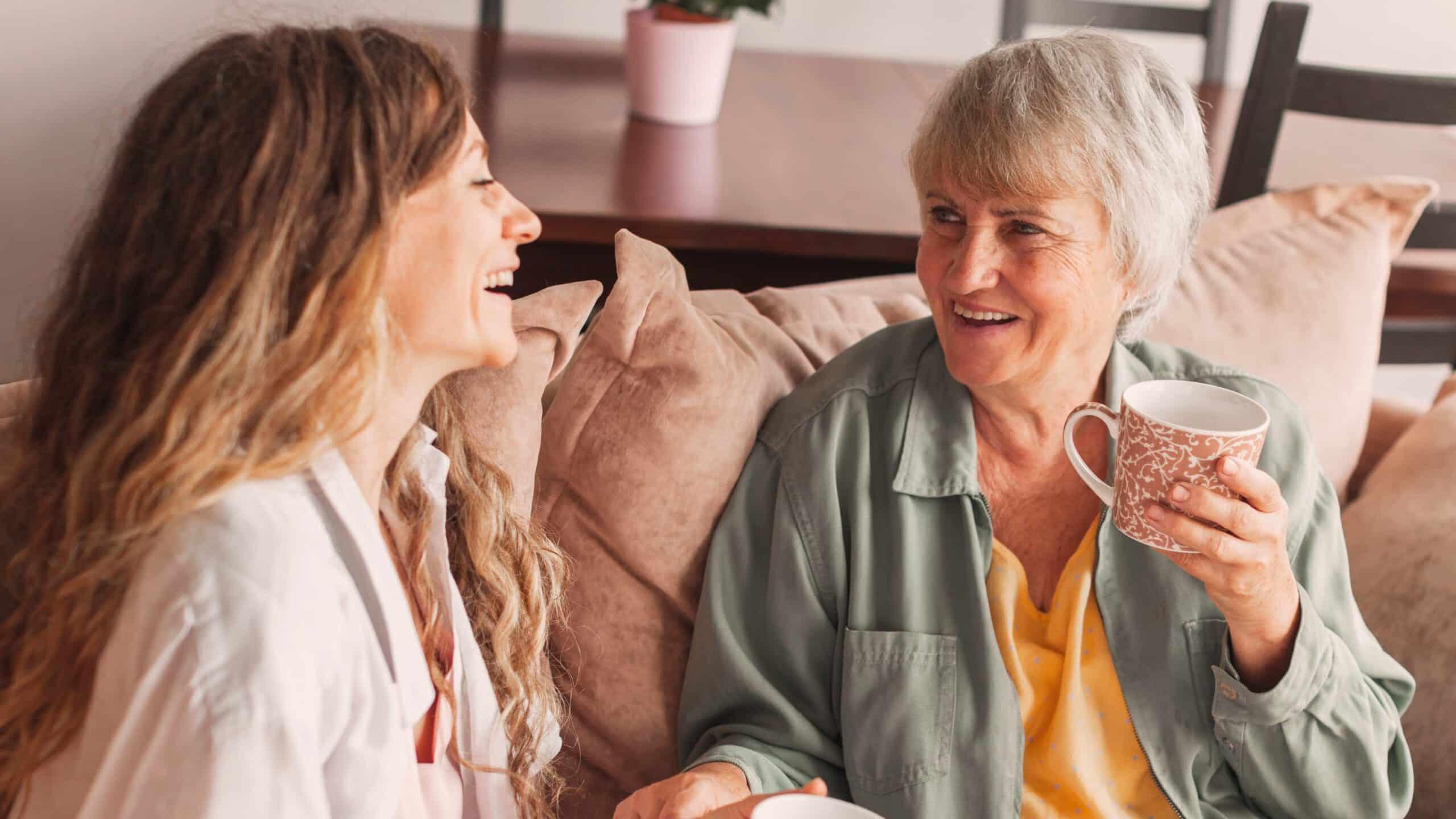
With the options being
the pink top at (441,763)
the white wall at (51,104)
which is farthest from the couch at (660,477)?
the white wall at (51,104)

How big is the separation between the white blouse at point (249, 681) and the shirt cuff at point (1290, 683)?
747 mm

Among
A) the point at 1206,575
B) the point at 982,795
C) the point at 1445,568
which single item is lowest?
the point at 982,795

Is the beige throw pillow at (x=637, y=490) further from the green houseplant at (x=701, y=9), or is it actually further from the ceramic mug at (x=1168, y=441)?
the green houseplant at (x=701, y=9)

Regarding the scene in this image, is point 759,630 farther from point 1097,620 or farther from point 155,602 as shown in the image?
point 155,602

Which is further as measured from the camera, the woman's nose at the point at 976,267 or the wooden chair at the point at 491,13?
the wooden chair at the point at 491,13

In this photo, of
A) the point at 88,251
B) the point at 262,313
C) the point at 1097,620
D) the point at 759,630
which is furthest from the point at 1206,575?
the point at 88,251

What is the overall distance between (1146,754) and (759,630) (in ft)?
1.28

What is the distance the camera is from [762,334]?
1.46m

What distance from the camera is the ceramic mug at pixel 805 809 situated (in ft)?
2.55

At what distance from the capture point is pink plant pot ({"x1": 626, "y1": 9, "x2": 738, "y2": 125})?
226cm

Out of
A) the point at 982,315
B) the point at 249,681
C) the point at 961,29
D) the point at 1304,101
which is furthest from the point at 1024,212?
the point at 961,29

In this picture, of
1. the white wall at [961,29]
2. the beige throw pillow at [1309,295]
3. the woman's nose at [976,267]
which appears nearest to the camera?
the woman's nose at [976,267]

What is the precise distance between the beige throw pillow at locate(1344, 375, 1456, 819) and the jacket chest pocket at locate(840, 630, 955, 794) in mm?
615

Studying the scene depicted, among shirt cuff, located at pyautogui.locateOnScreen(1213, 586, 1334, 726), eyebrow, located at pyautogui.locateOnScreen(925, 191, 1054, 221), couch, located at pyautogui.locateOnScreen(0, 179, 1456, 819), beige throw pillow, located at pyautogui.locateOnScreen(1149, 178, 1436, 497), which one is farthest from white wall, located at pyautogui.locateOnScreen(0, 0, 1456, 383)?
beige throw pillow, located at pyautogui.locateOnScreen(1149, 178, 1436, 497)
